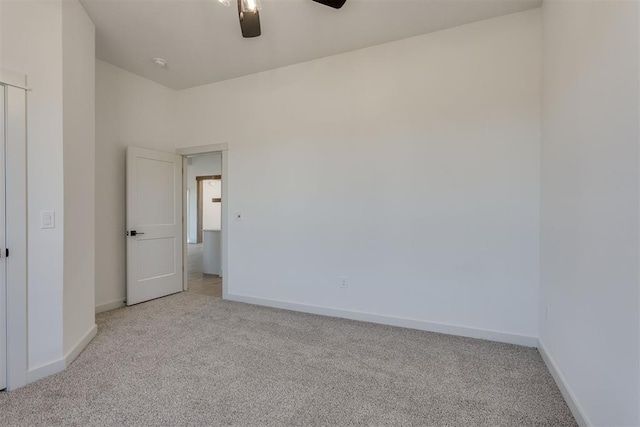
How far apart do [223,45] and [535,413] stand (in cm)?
400

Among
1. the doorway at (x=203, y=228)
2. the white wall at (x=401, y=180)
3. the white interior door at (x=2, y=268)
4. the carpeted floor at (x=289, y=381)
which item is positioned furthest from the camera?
the doorway at (x=203, y=228)

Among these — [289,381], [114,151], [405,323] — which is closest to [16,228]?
[114,151]

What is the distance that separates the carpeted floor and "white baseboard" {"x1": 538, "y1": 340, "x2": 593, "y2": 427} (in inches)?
1.9

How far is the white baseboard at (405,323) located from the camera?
8.95ft

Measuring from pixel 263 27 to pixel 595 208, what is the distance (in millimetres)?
2944

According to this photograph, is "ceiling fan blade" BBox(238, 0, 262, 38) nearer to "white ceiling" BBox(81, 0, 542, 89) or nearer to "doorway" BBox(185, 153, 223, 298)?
"white ceiling" BBox(81, 0, 542, 89)

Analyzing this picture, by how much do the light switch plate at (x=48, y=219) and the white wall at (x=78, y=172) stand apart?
125 mm

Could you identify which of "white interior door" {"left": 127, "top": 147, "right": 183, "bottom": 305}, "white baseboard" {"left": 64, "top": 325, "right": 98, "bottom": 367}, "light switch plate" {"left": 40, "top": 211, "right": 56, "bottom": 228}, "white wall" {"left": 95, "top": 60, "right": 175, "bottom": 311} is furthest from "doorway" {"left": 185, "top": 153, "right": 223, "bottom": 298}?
"light switch plate" {"left": 40, "top": 211, "right": 56, "bottom": 228}

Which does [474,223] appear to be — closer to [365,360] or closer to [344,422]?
[365,360]

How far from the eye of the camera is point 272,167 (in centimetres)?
377

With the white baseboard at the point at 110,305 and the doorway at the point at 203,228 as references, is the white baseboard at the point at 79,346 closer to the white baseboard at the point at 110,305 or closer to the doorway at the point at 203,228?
the white baseboard at the point at 110,305

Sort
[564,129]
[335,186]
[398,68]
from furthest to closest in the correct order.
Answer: [335,186]
[398,68]
[564,129]

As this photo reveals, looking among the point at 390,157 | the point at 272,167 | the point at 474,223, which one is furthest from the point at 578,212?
the point at 272,167

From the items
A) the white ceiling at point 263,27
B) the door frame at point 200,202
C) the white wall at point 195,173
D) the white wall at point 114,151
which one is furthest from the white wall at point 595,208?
the door frame at point 200,202
